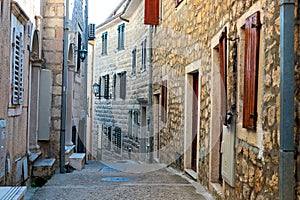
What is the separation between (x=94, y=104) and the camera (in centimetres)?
2520

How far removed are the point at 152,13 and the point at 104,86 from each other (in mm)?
10995

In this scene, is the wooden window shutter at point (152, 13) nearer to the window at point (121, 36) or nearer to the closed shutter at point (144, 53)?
the closed shutter at point (144, 53)

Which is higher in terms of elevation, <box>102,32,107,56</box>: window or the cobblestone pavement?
<box>102,32,107,56</box>: window

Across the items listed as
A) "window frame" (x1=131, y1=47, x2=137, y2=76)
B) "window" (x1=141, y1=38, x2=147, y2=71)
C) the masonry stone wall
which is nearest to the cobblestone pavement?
the masonry stone wall

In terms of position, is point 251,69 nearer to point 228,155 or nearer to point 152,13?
point 228,155

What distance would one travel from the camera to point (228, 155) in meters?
5.14

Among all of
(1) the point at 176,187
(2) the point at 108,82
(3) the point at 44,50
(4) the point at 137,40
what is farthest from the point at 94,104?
(1) the point at 176,187

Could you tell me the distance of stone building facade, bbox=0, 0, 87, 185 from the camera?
5.69 meters

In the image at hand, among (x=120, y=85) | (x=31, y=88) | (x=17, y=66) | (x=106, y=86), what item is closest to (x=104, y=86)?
(x=106, y=86)

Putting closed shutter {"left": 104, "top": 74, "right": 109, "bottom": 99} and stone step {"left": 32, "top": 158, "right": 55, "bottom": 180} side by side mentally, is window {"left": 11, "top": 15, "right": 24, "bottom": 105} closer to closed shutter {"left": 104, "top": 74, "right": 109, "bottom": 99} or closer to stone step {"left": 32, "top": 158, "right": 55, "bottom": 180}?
stone step {"left": 32, "top": 158, "right": 55, "bottom": 180}

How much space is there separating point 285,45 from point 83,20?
12633 millimetres

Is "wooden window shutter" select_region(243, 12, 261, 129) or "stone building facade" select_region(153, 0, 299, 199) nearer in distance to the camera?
"stone building facade" select_region(153, 0, 299, 199)

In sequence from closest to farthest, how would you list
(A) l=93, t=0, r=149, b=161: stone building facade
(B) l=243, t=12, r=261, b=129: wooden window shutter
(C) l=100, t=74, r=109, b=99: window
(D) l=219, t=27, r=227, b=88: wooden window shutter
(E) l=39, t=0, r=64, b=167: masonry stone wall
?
(B) l=243, t=12, r=261, b=129: wooden window shutter → (D) l=219, t=27, r=227, b=88: wooden window shutter → (E) l=39, t=0, r=64, b=167: masonry stone wall → (A) l=93, t=0, r=149, b=161: stone building facade → (C) l=100, t=74, r=109, b=99: window

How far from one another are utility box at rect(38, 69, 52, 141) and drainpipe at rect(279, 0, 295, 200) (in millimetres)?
6387
